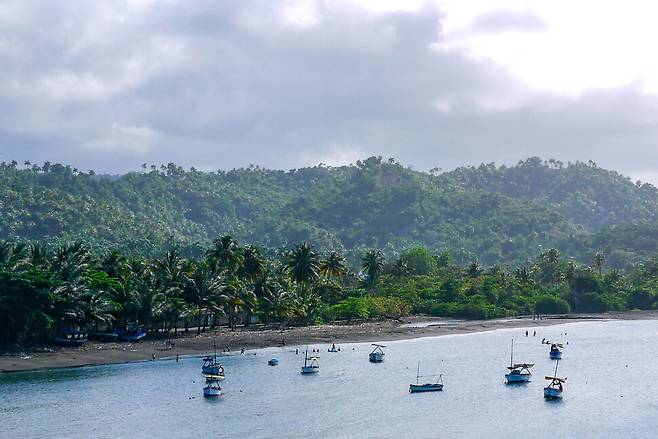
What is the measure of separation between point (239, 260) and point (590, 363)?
55.5m

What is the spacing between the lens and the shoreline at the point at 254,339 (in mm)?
110875

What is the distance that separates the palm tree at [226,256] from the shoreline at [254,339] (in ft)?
33.3

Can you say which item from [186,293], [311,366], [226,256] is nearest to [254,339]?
[186,293]

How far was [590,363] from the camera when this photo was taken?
123250mm

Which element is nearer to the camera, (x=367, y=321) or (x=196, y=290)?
(x=196, y=290)

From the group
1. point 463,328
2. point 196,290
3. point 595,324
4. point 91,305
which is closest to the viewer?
point 91,305

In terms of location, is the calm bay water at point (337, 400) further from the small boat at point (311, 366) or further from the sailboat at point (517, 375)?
the small boat at point (311, 366)

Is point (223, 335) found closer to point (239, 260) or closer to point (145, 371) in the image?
point (239, 260)

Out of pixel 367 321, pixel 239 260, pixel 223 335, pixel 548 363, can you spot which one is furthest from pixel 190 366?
pixel 367 321

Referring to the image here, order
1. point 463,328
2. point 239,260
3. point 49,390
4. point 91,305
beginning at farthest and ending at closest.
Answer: point 463,328 < point 239,260 < point 91,305 < point 49,390

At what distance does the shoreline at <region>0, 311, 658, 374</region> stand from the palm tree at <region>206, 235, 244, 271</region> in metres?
10.2

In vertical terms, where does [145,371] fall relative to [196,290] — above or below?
below

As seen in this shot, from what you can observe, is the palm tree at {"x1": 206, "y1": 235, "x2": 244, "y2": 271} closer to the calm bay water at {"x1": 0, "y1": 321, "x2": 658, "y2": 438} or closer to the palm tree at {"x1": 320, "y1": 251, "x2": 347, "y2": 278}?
the calm bay water at {"x1": 0, "y1": 321, "x2": 658, "y2": 438}

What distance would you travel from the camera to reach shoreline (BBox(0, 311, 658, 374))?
110875mm
